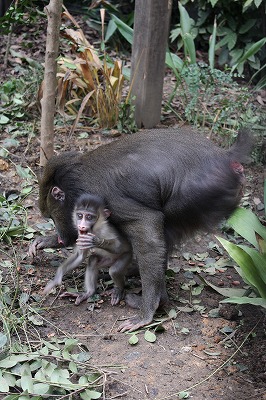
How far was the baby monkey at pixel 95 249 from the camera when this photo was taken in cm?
481

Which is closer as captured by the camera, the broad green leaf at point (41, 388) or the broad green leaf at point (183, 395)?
the broad green leaf at point (41, 388)

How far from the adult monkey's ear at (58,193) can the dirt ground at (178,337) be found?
693 mm

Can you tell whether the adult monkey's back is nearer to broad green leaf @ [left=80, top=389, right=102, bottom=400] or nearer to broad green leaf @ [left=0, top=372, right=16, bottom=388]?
broad green leaf @ [left=80, top=389, right=102, bottom=400]

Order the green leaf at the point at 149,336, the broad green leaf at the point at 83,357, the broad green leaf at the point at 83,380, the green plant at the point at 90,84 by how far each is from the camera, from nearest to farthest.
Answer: the broad green leaf at the point at 83,380, the broad green leaf at the point at 83,357, the green leaf at the point at 149,336, the green plant at the point at 90,84

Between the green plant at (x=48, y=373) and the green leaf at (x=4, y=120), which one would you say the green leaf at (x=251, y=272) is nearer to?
the green plant at (x=48, y=373)

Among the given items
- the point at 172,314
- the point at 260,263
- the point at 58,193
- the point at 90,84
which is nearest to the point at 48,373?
the point at 172,314

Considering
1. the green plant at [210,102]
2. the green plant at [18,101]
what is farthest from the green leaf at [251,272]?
the green plant at [18,101]

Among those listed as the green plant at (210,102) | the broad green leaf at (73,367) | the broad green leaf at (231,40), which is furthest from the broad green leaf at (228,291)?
the broad green leaf at (231,40)

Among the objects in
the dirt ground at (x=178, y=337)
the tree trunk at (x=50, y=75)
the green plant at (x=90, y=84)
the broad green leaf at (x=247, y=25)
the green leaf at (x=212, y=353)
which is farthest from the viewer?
the broad green leaf at (x=247, y=25)

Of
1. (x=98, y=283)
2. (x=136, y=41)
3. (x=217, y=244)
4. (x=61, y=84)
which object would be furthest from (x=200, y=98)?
(x=98, y=283)

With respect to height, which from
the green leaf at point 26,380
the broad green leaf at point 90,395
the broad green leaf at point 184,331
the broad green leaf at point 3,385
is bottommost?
the broad green leaf at point 184,331

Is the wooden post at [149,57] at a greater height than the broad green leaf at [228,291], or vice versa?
the wooden post at [149,57]

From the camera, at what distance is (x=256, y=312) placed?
4.95m

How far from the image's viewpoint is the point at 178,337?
4719 mm
